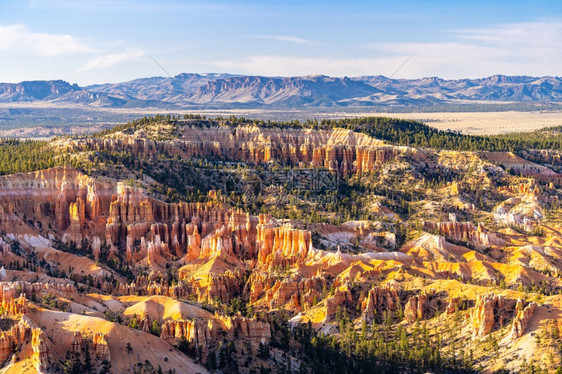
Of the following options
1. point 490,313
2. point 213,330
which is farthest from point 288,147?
point 213,330

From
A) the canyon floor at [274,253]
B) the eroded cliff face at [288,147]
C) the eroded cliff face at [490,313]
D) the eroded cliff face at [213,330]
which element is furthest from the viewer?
the eroded cliff face at [288,147]

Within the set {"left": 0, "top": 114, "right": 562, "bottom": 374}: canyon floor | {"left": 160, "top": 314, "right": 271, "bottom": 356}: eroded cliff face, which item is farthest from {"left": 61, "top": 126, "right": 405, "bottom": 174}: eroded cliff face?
{"left": 160, "top": 314, "right": 271, "bottom": 356}: eroded cliff face

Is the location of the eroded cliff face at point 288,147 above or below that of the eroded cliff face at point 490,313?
above

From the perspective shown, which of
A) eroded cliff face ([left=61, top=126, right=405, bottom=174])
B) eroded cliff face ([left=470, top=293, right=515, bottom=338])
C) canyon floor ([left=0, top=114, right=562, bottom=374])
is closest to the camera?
canyon floor ([left=0, top=114, right=562, bottom=374])

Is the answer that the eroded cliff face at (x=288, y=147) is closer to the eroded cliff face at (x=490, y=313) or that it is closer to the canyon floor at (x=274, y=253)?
the canyon floor at (x=274, y=253)

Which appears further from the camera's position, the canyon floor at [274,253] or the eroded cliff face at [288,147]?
the eroded cliff face at [288,147]

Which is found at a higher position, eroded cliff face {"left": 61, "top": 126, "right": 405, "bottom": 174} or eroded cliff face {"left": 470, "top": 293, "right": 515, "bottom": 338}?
eroded cliff face {"left": 61, "top": 126, "right": 405, "bottom": 174}

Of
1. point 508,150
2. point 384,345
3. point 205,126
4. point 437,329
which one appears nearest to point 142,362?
point 384,345

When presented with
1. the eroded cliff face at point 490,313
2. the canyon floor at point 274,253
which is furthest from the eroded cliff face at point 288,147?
the eroded cliff face at point 490,313

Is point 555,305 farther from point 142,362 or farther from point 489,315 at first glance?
point 142,362

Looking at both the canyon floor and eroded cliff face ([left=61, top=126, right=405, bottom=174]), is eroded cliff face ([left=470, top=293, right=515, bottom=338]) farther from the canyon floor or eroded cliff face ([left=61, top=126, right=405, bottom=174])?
eroded cliff face ([left=61, top=126, right=405, bottom=174])
